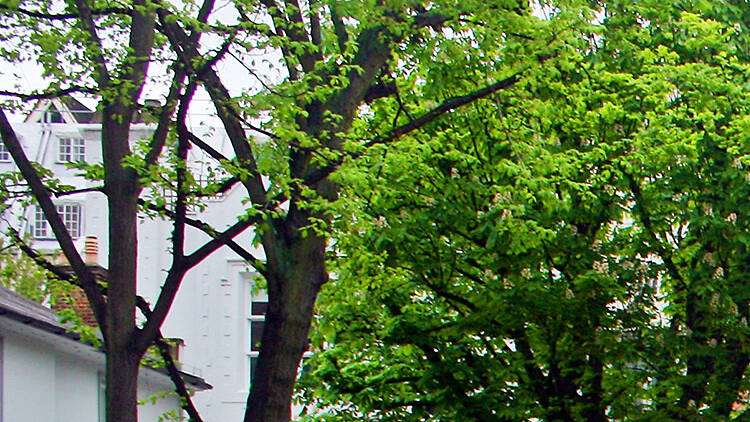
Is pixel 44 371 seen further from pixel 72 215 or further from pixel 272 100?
pixel 72 215

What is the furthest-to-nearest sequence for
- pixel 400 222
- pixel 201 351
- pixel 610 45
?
pixel 201 351, pixel 400 222, pixel 610 45

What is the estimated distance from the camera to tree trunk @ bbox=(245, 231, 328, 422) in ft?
41.4

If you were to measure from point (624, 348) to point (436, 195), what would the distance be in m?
3.41

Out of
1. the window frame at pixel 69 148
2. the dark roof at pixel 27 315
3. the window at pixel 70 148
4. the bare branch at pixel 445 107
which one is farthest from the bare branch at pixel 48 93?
the window at pixel 70 148

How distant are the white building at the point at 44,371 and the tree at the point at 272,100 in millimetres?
2509

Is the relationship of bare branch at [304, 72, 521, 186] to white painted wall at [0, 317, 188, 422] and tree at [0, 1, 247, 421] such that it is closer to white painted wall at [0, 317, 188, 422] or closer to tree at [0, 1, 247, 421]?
tree at [0, 1, 247, 421]

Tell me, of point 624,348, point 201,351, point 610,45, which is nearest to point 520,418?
point 624,348

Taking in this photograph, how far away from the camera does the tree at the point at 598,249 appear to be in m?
18.7

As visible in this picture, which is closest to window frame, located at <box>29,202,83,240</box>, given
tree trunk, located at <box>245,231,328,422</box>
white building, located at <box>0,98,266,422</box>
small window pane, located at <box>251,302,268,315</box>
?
white building, located at <box>0,98,266,422</box>

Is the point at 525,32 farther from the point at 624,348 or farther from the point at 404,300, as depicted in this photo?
the point at 404,300

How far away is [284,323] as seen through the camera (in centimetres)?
1271

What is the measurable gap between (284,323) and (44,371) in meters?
6.28

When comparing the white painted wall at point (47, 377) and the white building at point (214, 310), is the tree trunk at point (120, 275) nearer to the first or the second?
the white painted wall at point (47, 377)

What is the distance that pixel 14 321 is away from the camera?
15602 mm
